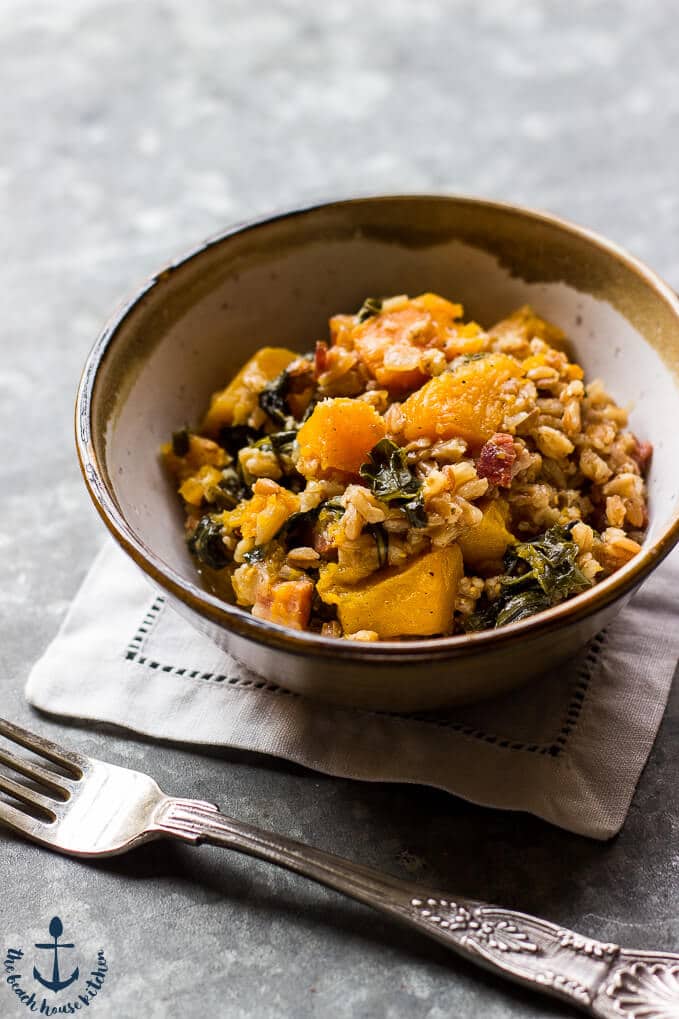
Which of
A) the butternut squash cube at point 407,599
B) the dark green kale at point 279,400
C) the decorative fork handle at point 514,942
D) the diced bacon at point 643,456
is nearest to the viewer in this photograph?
the decorative fork handle at point 514,942

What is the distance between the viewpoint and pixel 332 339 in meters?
4.01

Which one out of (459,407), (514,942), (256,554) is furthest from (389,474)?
(514,942)

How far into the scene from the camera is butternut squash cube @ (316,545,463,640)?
9.80ft

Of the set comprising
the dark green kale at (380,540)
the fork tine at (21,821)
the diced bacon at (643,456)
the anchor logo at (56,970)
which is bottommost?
the anchor logo at (56,970)

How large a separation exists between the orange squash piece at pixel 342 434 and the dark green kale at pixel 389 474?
0.04 meters

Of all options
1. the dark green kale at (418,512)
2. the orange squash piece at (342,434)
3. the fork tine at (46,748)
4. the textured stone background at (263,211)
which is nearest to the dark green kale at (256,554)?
the orange squash piece at (342,434)

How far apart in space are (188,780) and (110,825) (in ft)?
1.02

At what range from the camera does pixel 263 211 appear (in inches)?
223

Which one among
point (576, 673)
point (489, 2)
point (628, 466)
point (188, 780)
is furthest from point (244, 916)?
point (489, 2)

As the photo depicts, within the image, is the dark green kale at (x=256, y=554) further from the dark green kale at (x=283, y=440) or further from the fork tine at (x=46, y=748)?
the fork tine at (x=46, y=748)

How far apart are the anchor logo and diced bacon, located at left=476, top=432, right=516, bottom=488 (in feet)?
5.85

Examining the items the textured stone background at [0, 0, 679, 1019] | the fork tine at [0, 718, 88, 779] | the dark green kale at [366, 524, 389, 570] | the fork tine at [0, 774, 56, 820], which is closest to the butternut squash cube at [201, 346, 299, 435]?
the textured stone background at [0, 0, 679, 1019]

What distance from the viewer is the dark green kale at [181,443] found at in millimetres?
3725

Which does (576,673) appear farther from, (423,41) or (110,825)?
(423,41)
